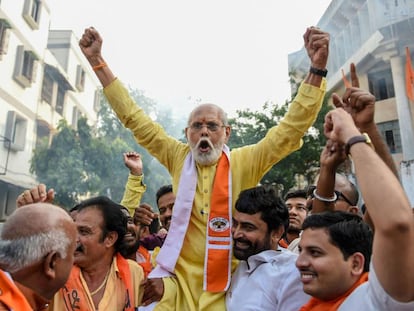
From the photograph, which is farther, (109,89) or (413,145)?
(413,145)

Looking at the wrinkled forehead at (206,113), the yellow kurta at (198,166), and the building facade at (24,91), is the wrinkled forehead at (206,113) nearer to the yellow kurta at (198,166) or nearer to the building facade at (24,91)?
the yellow kurta at (198,166)

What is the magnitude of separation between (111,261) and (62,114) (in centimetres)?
2125

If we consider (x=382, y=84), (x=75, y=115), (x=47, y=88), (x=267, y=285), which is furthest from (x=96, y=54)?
(x=75, y=115)

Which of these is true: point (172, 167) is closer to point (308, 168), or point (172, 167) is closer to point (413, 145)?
point (308, 168)

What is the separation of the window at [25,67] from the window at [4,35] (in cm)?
121

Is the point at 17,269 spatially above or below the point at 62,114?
below

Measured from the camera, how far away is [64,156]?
18.2 meters

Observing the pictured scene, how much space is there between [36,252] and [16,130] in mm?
17783

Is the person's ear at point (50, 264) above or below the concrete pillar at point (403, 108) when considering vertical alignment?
below

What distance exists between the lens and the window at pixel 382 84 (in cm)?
1719

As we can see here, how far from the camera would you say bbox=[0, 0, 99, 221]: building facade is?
15625 millimetres

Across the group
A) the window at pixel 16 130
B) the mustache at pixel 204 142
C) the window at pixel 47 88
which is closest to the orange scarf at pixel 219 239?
the mustache at pixel 204 142

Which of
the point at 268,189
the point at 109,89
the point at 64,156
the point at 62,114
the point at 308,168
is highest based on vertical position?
the point at 62,114

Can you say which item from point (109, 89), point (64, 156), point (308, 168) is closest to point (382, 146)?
point (109, 89)
